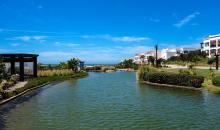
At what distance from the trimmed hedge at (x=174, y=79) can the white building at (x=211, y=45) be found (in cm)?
6689

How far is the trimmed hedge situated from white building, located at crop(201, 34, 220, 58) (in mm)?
66887

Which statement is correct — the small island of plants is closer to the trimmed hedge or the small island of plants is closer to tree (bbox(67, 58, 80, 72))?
tree (bbox(67, 58, 80, 72))

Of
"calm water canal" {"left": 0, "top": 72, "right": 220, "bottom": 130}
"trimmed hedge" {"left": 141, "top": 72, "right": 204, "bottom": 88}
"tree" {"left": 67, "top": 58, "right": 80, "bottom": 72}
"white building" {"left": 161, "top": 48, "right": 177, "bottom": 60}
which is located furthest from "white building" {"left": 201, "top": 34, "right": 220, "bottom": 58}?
"calm water canal" {"left": 0, "top": 72, "right": 220, "bottom": 130}

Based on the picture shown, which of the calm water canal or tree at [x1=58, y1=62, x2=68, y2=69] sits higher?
tree at [x1=58, y1=62, x2=68, y2=69]

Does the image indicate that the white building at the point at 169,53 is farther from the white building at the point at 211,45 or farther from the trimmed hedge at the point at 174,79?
the trimmed hedge at the point at 174,79

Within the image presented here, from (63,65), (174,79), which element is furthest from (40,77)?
(63,65)

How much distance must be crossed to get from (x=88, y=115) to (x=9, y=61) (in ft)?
89.3

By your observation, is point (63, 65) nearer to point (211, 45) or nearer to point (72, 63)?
point (72, 63)

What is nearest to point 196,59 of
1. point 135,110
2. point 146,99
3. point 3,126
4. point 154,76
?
point 154,76

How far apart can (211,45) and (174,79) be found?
78534 millimetres

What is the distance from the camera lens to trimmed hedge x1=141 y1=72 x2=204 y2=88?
36.7m

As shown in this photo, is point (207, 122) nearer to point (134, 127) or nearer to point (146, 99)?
point (134, 127)

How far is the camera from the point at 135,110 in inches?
851

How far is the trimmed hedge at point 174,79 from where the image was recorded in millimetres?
36719
